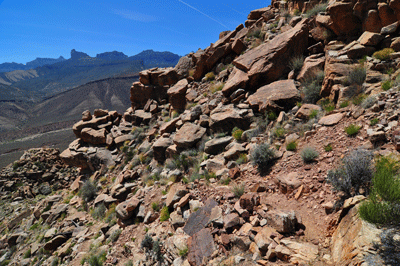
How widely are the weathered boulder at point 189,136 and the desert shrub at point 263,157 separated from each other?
12.4 ft

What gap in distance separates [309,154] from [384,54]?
415cm

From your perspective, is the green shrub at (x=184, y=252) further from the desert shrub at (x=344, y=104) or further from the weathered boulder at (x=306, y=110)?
the desert shrub at (x=344, y=104)

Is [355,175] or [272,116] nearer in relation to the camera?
[355,175]

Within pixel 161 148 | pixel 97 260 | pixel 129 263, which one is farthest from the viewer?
pixel 161 148

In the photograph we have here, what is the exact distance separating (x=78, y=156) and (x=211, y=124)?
13.0 m

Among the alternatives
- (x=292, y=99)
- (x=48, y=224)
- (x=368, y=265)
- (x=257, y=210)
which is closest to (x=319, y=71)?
(x=292, y=99)

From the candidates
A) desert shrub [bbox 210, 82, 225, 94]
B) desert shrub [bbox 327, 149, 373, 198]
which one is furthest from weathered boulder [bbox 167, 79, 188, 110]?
desert shrub [bbox 327, 149, 373, 198]

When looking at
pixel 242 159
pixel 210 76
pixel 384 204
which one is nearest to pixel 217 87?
pixel 210 76

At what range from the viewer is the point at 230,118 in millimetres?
8727

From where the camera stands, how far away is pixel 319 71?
7.91 metres

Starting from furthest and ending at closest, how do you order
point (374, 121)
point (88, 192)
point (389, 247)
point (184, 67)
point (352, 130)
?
point (184, 67), point (88, 192), point (352, 130), point (374, 121), point (389, 247)

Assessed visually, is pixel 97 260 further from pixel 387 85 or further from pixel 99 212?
pixel 387 85

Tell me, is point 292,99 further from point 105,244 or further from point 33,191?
point 33,191

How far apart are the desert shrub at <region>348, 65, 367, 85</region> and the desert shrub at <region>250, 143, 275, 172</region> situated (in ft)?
10.9
